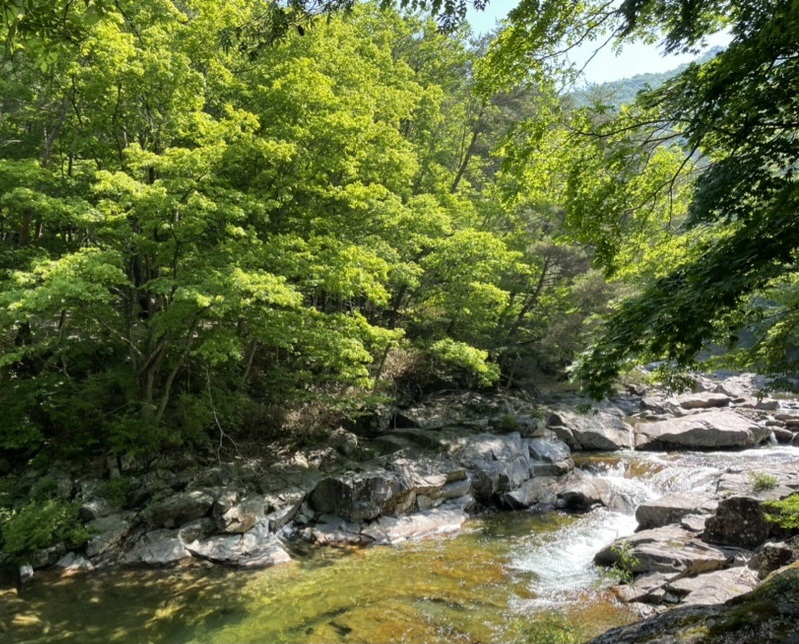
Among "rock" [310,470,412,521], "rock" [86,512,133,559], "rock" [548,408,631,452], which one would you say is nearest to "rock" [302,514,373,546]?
"rock" [310,470,412,521]

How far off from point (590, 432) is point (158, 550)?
1371cm

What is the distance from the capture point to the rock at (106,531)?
887 centimetres

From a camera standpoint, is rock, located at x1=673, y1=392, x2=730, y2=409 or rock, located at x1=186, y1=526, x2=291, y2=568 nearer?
rock, located at x1=186, y1=526, x2=291, y2=568

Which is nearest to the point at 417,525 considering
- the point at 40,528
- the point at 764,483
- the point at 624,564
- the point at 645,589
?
the point at 624,564

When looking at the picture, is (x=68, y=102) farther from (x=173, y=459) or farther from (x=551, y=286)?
(x=551, y=286)

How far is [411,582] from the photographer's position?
831cm

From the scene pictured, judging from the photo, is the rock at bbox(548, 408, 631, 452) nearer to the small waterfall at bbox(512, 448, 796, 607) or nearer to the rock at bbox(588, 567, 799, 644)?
the small waterfall at bbox(512, 448, 796, 607)

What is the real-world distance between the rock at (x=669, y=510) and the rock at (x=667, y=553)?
0.80 m

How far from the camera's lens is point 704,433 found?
56.1 feet

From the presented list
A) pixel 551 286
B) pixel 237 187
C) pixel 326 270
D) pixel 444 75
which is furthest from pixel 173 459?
pixel 444 75

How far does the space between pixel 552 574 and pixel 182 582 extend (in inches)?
239

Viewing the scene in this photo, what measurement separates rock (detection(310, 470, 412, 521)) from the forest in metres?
2.25

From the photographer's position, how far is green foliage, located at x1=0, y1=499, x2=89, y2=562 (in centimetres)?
839

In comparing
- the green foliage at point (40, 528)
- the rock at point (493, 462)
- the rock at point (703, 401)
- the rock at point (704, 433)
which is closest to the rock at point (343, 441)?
the rock at point (493, 462)
